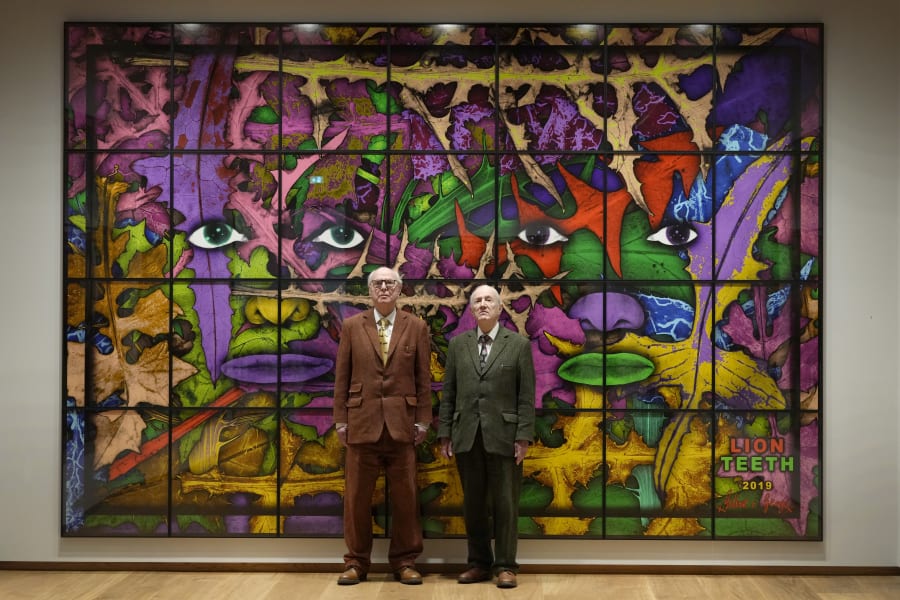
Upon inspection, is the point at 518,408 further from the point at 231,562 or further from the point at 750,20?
the point at 750,20

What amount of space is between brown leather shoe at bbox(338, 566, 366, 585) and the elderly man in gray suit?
2.04ft

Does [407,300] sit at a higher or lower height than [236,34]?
lower

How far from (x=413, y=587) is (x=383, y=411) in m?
1.05

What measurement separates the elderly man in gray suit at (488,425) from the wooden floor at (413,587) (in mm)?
246

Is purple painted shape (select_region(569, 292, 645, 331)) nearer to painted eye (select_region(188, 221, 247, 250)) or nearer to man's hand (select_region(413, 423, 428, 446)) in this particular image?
man's hand (select_region(413, 423, 428, 446))

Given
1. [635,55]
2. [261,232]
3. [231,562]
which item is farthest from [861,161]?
[231,562]

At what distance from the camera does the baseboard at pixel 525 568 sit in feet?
18.9

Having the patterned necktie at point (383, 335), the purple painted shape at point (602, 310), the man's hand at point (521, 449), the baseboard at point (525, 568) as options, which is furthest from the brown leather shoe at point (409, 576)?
the purple painted shape at point (602, 310)

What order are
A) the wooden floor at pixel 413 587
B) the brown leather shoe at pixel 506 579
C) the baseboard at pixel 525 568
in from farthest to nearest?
the baseboard at pixel 525 568
the brown leather shoe at pixel 506 579
the wooden floor at pixel 413 587

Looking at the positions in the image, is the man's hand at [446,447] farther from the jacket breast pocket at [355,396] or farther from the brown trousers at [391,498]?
the jacket breast pocket at [355,396]

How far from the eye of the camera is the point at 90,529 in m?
5.83

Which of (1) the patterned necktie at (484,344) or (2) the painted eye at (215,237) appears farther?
(2) the painted eye at (215,237)

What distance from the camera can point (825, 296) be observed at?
5809 mm

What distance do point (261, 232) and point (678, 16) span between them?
2985 mm
